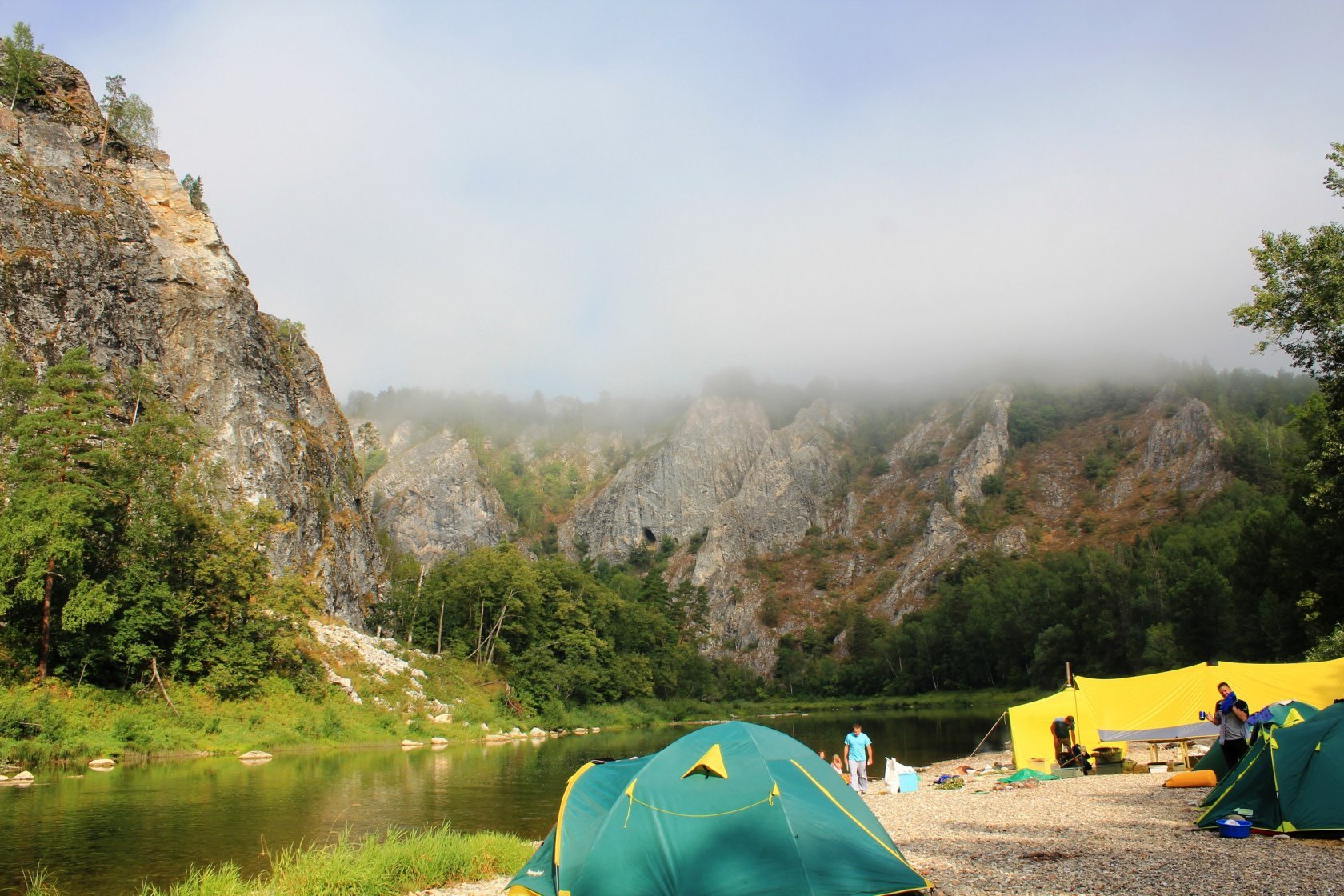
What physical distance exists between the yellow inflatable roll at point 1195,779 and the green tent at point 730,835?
12.1m

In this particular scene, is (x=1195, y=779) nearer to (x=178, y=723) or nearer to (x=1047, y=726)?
(x=1047, y=726)

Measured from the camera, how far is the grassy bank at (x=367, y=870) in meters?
11.5

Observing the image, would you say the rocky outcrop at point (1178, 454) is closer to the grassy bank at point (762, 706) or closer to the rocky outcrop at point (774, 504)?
the grassy bank at point (762, 706)

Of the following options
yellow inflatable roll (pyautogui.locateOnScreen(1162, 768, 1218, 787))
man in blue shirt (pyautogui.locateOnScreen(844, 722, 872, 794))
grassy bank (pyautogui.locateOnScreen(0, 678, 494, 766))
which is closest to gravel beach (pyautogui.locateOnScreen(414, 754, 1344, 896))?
yellow inflatable roll (pyautogui.locateOnScreen(1162, 768, 1218, 787))

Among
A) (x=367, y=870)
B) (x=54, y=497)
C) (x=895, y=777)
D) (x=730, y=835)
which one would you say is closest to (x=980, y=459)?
(x=895, y=777)

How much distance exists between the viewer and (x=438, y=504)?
152 metres

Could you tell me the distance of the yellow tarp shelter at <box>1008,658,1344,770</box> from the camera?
2264cm

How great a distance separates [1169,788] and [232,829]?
69.1ft

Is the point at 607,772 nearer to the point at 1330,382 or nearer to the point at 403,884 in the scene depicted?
the point at 403,884

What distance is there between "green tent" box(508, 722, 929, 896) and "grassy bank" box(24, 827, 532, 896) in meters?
2.28

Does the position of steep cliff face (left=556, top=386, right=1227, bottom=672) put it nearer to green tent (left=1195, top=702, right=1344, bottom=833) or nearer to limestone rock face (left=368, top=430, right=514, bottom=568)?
limestone rock face (left=368, top=430, right=514, bottom=568)

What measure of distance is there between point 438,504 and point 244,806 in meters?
135

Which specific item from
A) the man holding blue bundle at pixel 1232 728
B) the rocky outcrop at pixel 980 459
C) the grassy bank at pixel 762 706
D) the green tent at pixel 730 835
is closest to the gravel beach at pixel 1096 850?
the green tent at pixel 730 835

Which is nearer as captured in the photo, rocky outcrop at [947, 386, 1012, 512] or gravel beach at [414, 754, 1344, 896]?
gravel beach at [414, 754, 1344, 896]
